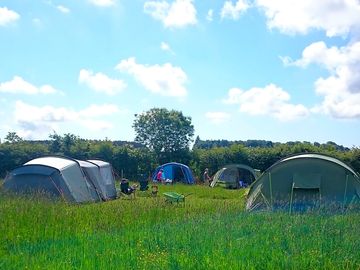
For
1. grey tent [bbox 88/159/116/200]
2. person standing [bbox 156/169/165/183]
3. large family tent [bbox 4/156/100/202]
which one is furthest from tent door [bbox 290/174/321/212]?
person standing [bbox 156/169/165/183]

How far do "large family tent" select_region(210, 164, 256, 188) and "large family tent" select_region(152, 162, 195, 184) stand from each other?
2.64 metres

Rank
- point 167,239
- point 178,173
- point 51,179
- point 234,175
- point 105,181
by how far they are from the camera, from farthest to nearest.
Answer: point 178,173, point 234,175, point 105,181, point 51,179, point 167,239

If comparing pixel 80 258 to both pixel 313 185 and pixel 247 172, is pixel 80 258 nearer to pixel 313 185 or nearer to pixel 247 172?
pixel 313 185

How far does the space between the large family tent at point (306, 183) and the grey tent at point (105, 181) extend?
725cm

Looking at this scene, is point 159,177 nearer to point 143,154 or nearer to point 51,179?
point 143,154

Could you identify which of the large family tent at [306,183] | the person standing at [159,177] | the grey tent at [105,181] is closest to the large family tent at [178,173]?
the person standing at [159,177]

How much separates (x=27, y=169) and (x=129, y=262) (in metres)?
11.1

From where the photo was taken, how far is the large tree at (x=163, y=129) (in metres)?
55.2

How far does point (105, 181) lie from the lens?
794 inches

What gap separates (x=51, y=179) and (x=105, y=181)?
4.30m

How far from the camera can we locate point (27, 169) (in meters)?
16.5

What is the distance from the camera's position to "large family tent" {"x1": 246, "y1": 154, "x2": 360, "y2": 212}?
1362 centimetres

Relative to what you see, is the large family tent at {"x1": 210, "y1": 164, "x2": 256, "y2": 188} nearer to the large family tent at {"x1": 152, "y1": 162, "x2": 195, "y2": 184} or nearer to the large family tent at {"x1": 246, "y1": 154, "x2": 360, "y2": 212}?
the large family tent at {"x1": 152, "y1": 162, "x2": 195, "y2": 184}

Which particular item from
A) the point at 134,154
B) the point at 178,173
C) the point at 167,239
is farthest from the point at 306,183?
the point at 134,154
